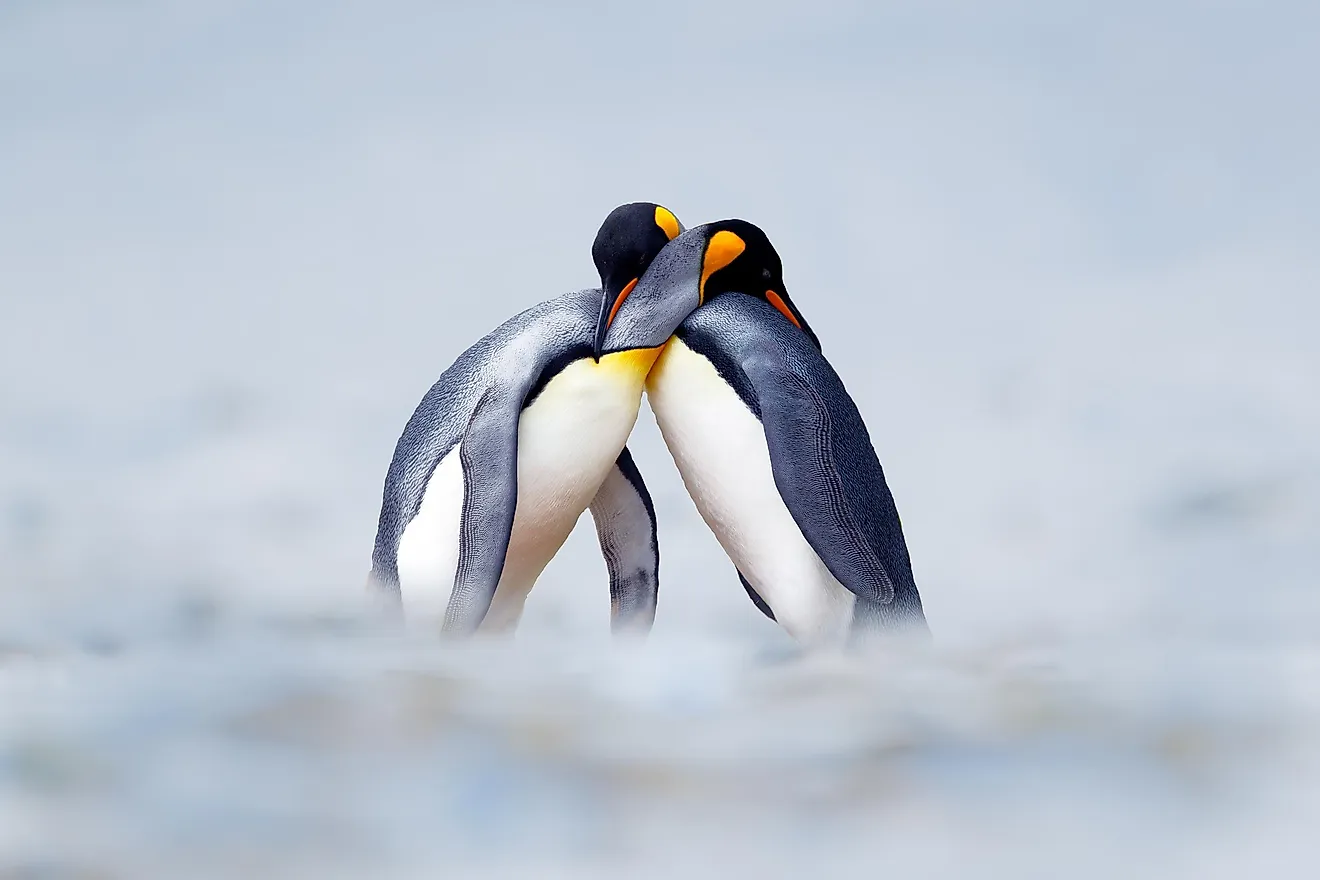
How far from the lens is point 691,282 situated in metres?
2.74

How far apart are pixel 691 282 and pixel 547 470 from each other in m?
0.51

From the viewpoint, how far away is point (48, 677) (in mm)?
1459

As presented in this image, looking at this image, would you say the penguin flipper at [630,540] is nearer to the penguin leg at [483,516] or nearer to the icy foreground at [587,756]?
the penguin leg at [483,516]

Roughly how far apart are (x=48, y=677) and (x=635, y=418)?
1.53 meters

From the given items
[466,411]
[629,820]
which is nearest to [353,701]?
[629,820]

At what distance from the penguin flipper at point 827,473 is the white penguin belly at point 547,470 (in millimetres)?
315

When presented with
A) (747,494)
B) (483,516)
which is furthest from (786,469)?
(483,516)

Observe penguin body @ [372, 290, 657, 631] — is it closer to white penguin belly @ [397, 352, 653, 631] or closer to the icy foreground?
white penguin belly @ [397, 352, 653, 631]

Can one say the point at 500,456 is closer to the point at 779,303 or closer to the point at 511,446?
the point at 511,446

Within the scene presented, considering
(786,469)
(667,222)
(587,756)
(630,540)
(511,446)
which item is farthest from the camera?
(630,540)

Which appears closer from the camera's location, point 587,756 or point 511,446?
point 587,756

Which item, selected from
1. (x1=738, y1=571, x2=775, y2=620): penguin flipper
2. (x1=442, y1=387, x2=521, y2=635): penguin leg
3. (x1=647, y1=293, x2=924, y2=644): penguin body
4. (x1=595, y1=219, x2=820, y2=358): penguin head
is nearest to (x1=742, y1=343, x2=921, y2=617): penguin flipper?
(x1=647, y1=293, x2=924, y2=644): penguin body

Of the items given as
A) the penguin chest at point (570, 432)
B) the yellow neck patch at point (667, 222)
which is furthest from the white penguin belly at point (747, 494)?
the yellow neck patch at point (667, 222)

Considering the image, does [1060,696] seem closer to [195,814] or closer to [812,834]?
[812,834]
